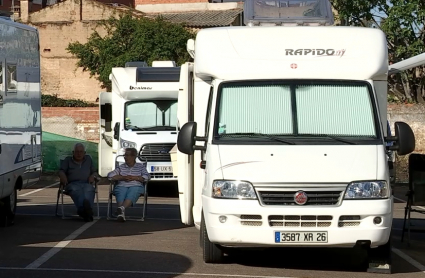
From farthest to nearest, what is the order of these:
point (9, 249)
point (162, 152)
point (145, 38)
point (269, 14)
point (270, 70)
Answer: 1. point (145, 38)
2. point (162, 152)
3. point (269, 14)
4. point (9, 249)
5. point (270, 70)

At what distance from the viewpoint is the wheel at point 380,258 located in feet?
37.1

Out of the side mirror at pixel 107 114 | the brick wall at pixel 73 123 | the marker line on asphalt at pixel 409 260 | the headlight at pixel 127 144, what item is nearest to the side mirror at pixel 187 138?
the marker line on asphalt at pixel 409 260

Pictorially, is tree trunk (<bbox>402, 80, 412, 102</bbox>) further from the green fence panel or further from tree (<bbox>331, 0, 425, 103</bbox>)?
the green fence panel

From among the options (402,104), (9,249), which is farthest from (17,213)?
(402,104)

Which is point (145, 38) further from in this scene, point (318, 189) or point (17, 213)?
point (318, 189)

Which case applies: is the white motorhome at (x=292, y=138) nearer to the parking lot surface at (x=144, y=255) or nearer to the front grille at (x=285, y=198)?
the front grille at (x=285, y=198)

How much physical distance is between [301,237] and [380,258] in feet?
3.75

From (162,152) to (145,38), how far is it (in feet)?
94.4

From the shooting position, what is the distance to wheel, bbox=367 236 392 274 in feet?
37.1

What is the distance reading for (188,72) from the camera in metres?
13.2

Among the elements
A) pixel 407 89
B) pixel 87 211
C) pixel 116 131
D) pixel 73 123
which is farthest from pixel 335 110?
pixel 407 89

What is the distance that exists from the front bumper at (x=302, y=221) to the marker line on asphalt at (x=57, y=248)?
2.16 metres

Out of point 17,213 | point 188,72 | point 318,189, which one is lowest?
point 17,213

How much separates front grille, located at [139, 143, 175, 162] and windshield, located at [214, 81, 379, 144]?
1128 centimetres
